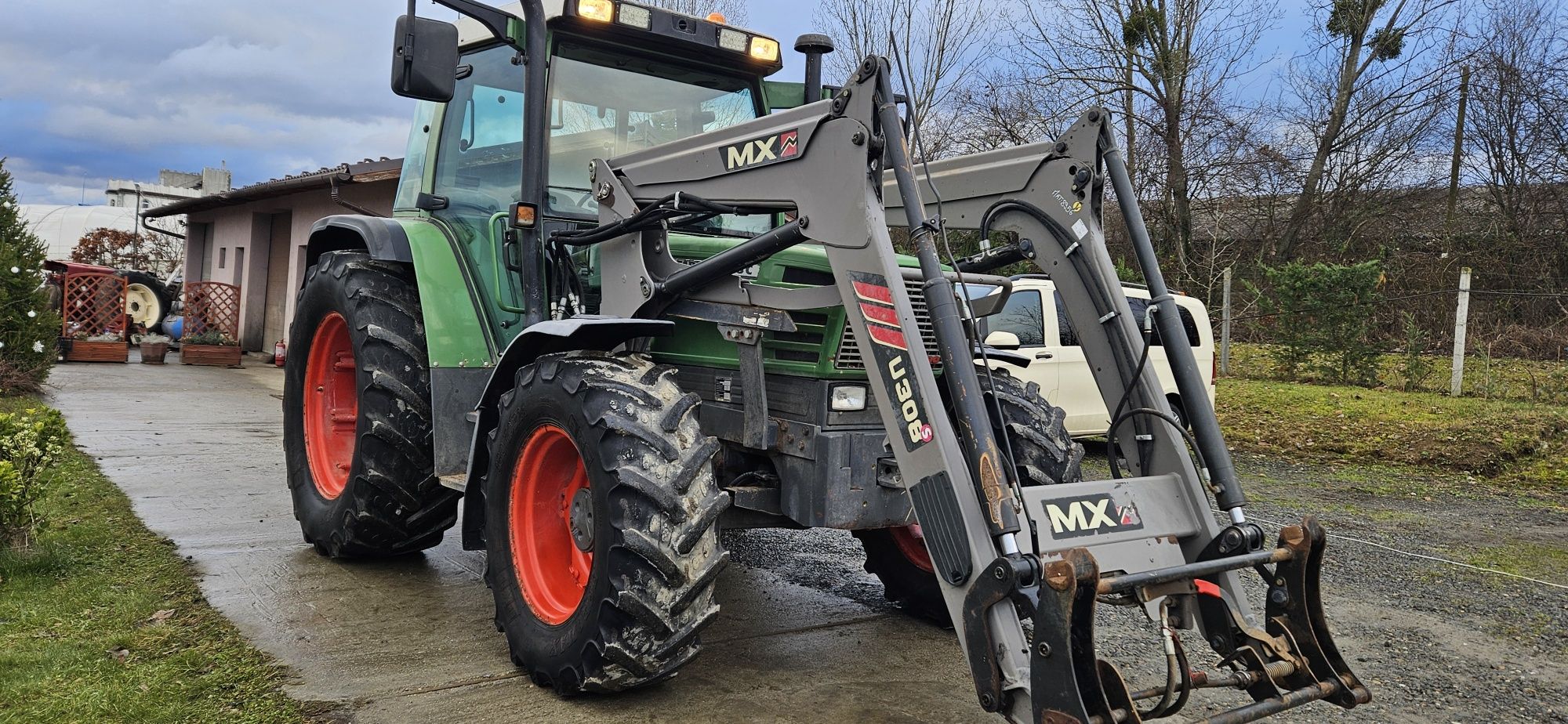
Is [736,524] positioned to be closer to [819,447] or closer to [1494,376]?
[819,447]

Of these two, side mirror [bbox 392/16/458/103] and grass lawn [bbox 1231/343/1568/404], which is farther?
grass lawn [bbox 1231/343/1568/404]

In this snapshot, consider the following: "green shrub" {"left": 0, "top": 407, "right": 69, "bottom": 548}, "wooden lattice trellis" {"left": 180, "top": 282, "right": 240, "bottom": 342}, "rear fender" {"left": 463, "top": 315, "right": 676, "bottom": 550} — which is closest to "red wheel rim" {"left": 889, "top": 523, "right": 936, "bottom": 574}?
"rear fender" {"left": 463, "top": 315, "right": 676, "bottom": 550}

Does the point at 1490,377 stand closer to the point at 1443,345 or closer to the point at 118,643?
the point at 1443,345

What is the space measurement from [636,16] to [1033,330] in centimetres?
605

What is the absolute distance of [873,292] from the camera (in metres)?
3.34

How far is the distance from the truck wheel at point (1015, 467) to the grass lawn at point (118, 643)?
7.92 ft

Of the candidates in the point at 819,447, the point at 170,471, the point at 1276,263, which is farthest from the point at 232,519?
the point at 1276,263

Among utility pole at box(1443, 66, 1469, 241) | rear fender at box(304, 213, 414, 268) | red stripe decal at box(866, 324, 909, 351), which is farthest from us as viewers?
utility pole at box(1443, 66, 1469, 241)

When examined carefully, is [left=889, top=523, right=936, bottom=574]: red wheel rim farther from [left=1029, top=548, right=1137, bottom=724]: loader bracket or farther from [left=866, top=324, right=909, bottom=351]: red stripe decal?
[left=1029, top=548, right=1137, bottom=724]: loader bracket

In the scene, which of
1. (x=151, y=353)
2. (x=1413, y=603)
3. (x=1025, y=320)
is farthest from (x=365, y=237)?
(x=151, y=353)

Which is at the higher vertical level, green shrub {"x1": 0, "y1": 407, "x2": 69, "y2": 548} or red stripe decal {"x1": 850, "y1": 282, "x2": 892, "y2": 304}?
red stripe decal {"x1": 850, "y1": 282, "x2": 892, "y2": 304}

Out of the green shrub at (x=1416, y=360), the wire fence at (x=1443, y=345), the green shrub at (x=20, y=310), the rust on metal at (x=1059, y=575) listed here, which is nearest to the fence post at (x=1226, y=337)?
the wire fence at (x=1443, y=345)

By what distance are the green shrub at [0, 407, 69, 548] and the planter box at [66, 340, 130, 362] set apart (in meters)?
14.1

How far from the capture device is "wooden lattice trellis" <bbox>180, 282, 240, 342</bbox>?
2020cm
